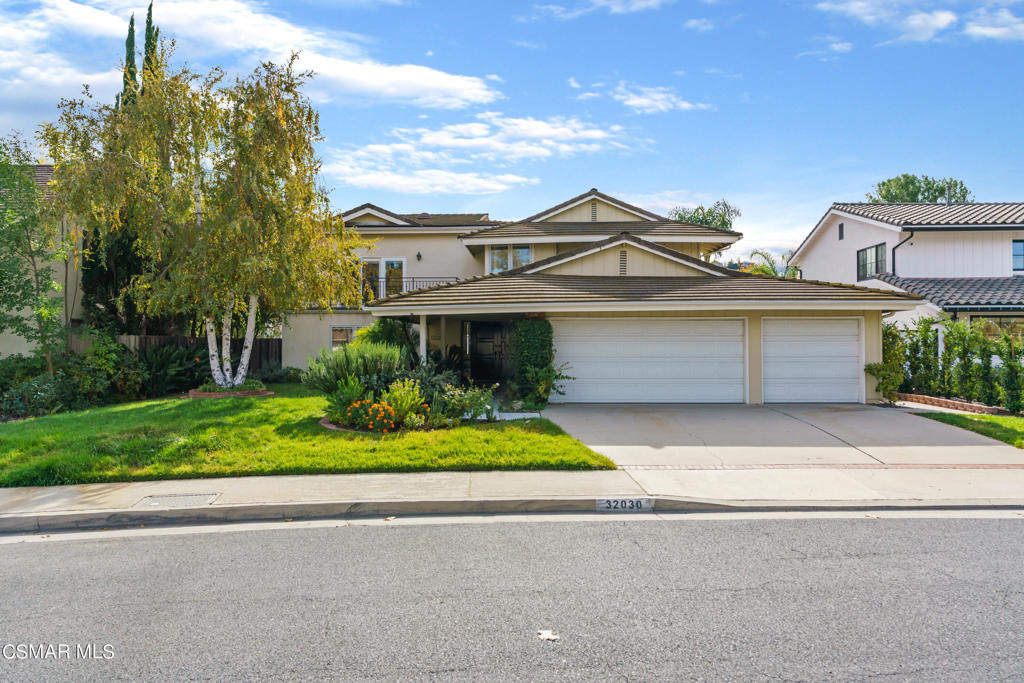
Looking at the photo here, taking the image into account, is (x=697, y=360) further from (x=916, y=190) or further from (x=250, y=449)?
(x=916, y=190)

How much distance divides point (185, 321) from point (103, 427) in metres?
9.84

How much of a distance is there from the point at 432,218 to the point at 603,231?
8863 mm

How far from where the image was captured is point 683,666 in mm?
3746

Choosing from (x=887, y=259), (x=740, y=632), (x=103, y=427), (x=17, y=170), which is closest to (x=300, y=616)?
(x=740, y=632)

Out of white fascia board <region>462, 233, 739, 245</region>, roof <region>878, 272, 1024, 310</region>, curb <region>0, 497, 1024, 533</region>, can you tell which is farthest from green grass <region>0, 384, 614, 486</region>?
roof <region>878, 272, 1024, 310</region>

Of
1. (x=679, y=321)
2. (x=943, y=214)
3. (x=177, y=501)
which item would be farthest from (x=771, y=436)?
(x=943, y=214)

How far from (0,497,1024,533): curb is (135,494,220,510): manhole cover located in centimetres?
18

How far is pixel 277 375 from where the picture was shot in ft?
64.4

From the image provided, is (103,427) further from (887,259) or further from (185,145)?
(887,259)

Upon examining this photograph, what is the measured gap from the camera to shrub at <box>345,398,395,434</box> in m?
10.7

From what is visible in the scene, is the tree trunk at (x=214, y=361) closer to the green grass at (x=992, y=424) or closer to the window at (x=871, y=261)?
the green grass at (x=992, y=424)

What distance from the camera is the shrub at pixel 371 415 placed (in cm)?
1067

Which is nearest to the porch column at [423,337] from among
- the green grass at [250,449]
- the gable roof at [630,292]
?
the gable roof at [630,292]
